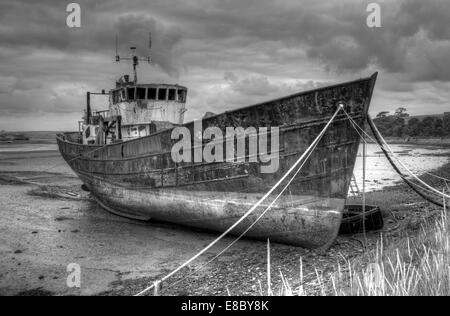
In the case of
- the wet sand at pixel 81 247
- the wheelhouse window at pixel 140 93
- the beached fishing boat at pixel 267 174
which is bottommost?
the wet sand at pixel 81 247

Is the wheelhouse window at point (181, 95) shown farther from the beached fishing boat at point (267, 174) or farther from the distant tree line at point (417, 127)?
the distant tree line at point (417, 127)

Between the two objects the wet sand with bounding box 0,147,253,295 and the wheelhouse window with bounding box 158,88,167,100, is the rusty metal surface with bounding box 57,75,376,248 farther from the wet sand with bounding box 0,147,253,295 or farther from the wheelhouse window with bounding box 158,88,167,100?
the wheelhouse window with bounding box 158,88,167,100

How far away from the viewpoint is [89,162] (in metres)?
12.4

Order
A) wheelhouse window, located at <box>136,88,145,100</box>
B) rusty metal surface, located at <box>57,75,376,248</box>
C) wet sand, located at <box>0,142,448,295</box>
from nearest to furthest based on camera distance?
wet sand, located at <box>0,142,448,295</box> < rusty metal surface, located at <box>57,75,376,248</box> < wheelhouse window, located at <box>136,88,145,100</box>

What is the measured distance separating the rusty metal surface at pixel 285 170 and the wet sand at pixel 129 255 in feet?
1.84

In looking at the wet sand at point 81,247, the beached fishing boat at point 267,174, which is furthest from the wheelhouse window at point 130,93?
the wet sand at point 81,247

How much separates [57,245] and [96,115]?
883cm

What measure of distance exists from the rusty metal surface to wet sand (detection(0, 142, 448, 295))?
0.56 meters

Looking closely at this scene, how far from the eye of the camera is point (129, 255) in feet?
24.9

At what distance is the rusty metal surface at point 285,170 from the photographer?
6766 mm

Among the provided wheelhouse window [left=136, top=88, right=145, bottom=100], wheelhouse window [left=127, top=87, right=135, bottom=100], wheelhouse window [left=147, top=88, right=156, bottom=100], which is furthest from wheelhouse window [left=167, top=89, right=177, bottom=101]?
wheelhouse window [left=127, top=87, right=135, bottom=100]

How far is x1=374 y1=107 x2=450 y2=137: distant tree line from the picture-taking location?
59.8 m

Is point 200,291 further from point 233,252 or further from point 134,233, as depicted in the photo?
point 134,233
